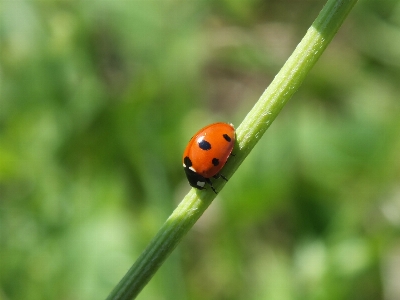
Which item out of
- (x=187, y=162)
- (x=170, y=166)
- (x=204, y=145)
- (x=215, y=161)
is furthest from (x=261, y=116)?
→ (x=170, y=166)

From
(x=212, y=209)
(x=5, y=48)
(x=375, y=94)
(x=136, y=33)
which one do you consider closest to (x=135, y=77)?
(x=136, y=33)

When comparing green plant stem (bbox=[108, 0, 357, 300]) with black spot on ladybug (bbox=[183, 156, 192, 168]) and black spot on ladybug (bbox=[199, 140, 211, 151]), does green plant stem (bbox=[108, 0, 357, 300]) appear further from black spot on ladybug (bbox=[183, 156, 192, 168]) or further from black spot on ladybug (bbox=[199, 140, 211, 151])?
black spot on ladybug (bbox=[183, 156, 192, 168])

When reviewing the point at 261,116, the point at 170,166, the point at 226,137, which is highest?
the point at 261,116

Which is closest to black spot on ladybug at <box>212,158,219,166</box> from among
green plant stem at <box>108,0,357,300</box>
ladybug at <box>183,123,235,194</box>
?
ladybug at <box>183,123,235,194</box>

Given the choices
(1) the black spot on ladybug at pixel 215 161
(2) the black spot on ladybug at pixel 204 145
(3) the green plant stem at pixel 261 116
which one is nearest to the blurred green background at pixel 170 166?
(2) the black spot on ladybug at pixel 204 145

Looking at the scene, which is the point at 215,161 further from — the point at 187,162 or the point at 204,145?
the point at 187,162

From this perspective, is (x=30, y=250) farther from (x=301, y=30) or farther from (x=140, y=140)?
(x=301, y=30)

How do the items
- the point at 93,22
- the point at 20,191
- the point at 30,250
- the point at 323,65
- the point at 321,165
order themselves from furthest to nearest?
the point at 323,65, the point at 93,22, the point at 321,165, the point at 20,191, the point at 30,250
